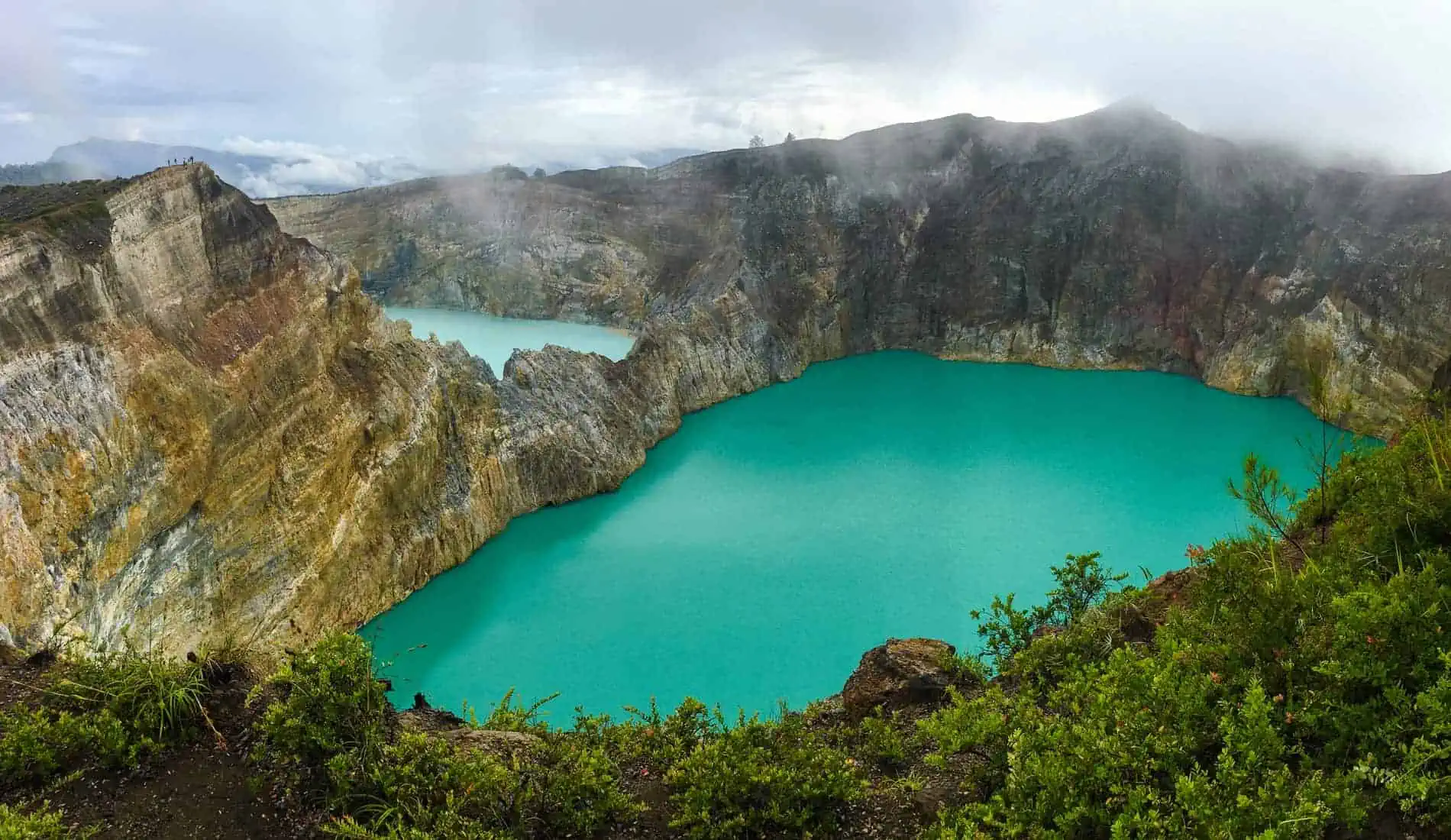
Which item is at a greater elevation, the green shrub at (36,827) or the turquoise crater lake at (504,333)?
the green shrub at (36,827)

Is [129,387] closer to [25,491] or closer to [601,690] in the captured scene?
[25,491]

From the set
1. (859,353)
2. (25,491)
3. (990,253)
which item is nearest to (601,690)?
(25,491)

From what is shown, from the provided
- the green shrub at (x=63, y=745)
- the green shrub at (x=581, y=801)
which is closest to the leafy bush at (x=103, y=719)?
the green shrub at (x=63, y=745)

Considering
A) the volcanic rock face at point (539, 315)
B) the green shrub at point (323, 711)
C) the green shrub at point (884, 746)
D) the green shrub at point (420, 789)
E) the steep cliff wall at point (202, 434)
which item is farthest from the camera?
the volcanic rock face at point (539, 315)

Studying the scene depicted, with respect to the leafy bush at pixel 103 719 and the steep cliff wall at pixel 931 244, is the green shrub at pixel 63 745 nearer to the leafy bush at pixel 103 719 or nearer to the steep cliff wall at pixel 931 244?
the leafy bush at pixel 103 719

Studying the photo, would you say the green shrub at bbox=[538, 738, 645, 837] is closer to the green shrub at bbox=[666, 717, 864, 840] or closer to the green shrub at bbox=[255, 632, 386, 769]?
the green shrub at bbox=[666, 717, 864, 840]

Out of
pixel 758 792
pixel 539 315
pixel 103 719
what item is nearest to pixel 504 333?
pixel 539 315

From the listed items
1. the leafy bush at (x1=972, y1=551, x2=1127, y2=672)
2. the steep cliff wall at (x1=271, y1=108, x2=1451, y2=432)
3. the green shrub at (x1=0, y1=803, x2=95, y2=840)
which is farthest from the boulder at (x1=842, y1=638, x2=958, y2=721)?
the steep cliff wall at (x1=271, y1=108, x2=1451, y2=432)
